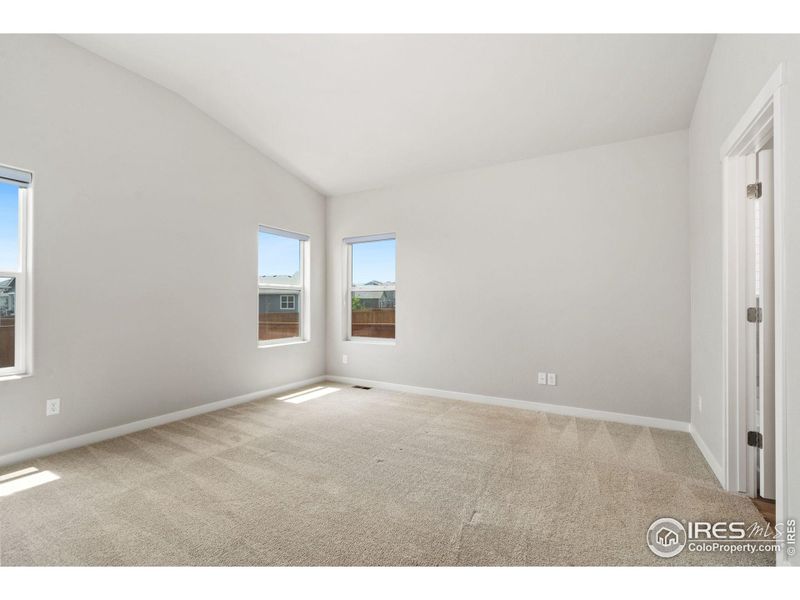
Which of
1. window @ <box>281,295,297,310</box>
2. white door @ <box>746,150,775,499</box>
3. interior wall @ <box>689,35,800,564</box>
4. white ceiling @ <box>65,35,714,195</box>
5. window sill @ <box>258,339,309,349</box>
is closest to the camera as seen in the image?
interior wall @ <box>689,35,800,564</box>

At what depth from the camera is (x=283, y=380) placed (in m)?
4.74

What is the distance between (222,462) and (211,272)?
6.58 feet

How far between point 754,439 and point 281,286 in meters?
4.52

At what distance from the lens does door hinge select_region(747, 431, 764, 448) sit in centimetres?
219

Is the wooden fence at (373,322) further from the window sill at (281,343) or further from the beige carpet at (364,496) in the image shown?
the beige carpet at (364,496)

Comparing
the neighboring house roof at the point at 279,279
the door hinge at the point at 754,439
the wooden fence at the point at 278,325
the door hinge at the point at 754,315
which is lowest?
the door hinge at the point at 754,439

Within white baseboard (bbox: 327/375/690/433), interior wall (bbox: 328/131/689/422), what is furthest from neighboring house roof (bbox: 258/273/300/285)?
white baseboard (bbox: 327/375/690/433)

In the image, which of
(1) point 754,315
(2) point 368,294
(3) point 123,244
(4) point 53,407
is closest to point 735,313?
(1) point 754,315

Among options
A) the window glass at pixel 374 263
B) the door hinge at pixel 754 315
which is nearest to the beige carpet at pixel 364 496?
the door hinge at pixel 754 315

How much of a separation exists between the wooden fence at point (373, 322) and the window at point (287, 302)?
2.79 feet

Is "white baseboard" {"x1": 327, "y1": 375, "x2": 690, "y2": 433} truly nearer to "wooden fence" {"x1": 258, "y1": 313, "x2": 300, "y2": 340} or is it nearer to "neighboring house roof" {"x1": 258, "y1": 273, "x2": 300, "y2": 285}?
"wooden fence" {"x1": 258, "y1": 313, "x2": 300, "y2": 340}

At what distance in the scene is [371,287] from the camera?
5199 millimetres

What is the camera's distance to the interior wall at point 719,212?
1413 mm

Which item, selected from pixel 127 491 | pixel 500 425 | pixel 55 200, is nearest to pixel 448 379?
pixel 500 425
